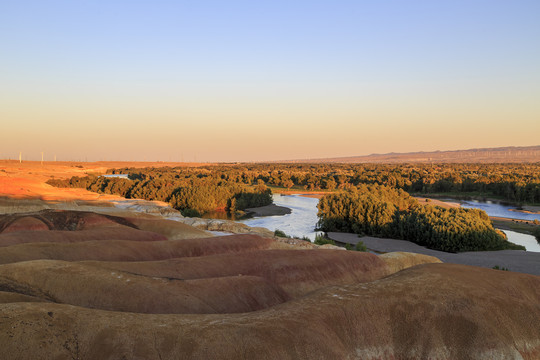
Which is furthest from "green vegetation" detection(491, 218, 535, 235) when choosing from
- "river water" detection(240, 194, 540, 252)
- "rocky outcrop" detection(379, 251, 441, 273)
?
"rocky outcrop" detection(379, 251, 441, 273)

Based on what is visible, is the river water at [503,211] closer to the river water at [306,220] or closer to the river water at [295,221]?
the river water at [306,220]

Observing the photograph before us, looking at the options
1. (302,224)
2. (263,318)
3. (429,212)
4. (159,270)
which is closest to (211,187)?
(302,224)

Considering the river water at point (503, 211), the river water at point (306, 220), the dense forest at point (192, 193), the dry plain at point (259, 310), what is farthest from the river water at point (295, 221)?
the dry plain at point (259, 310)

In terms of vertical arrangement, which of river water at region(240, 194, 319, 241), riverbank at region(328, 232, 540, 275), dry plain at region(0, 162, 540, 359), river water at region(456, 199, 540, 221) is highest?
dry plain at region(0, 162, 540, 359)

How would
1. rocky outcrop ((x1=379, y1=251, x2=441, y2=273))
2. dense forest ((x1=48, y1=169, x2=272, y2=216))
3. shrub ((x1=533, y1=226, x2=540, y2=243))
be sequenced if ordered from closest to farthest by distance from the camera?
rocky outcrop ((x1=379, y1=251, x2=441, y2=273))
shrub ((x1=533, y1=226, x2=540, y2=243))
dense forest ((x1=48, y1=169, x2=272, y2=216))

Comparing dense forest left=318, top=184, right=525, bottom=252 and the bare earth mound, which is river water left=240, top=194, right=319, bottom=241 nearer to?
dense forest left=318, top=184, right=525, bottom=252
